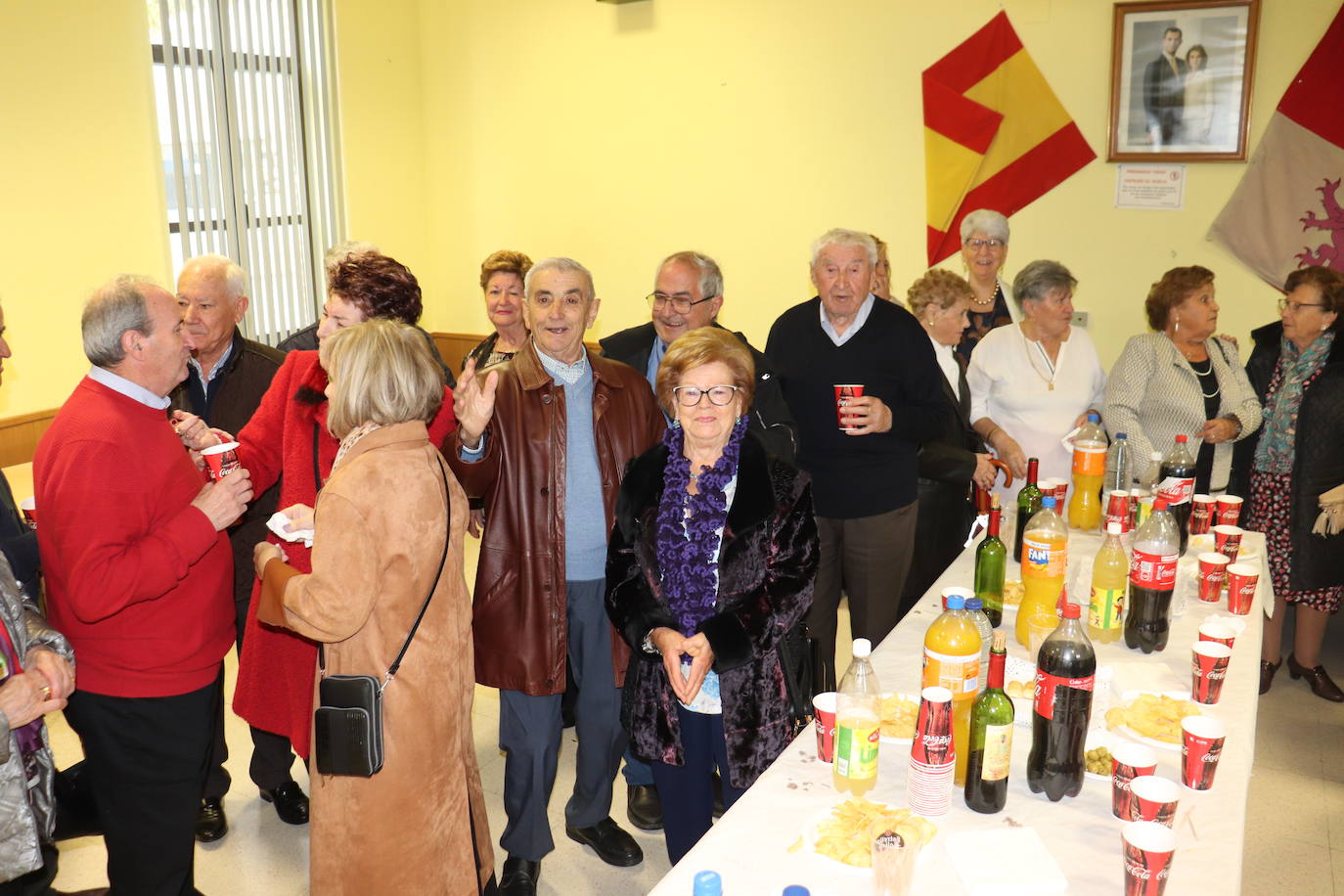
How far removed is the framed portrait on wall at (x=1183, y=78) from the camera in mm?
→ 4684

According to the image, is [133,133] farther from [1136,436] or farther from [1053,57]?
[1136,436]

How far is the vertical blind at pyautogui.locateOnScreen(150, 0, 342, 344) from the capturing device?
18.3 ft

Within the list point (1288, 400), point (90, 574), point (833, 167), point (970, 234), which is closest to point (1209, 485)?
point (1288, 400)

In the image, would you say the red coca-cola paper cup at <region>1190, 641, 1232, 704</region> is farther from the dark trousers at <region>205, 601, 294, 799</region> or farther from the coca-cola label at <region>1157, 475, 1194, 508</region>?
the dark trousers at <region>205, 601, 294, 799</region>

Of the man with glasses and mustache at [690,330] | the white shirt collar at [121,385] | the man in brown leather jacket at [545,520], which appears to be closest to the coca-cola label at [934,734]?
the man in brown leather jacket at [545,520]

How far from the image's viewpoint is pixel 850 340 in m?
3.44

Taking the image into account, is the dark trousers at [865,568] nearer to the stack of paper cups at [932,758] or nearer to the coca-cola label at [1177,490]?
the coca-cola label at [1177,490]

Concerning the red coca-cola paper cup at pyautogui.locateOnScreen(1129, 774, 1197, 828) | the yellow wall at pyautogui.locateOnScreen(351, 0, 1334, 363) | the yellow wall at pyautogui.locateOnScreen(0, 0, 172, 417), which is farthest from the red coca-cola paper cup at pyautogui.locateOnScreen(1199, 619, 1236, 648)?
the yellow wall at pyautogui.locateOnScreen(0, 0, 172, 417)

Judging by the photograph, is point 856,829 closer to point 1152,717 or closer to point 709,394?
point 1152,717

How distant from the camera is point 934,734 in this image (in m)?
1.76

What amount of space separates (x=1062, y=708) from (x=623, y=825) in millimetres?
1818

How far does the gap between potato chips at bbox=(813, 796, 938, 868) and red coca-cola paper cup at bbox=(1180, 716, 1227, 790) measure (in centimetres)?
50

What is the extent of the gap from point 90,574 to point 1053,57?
4712mm

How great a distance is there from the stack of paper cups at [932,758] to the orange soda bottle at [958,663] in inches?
2.8
